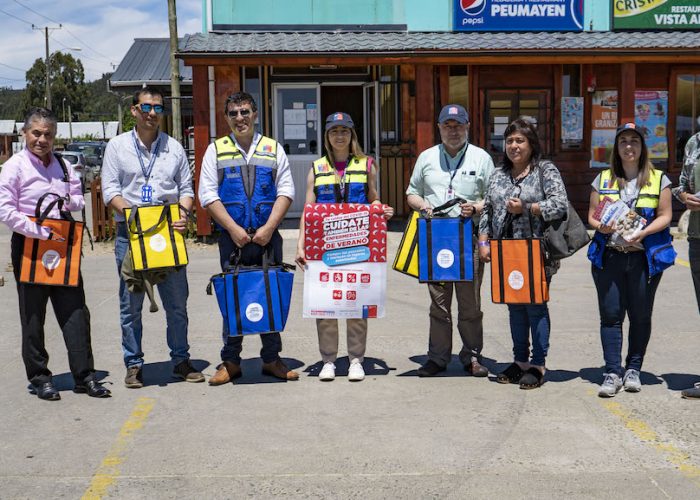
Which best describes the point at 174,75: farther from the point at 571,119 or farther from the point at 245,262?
the point at 245,262

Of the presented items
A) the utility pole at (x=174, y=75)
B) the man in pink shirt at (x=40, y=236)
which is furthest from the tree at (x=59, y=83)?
the man in pink shirt at (x=40, y=236)

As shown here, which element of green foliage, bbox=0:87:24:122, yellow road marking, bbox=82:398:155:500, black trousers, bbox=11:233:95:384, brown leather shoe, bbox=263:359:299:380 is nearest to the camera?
yellow road marking, bbox=82:398:155:500

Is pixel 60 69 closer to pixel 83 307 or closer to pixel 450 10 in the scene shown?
pixel 450 10

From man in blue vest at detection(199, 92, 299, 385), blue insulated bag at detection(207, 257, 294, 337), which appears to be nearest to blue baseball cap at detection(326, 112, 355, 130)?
man in blue vest at detection(199, 92, 299, 385)

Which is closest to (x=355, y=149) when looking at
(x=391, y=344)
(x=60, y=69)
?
(x=391, y=344)

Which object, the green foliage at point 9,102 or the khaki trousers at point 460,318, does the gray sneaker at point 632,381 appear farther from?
the green foliage at point 9,102

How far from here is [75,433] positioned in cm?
511

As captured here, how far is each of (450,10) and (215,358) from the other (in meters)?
10.1

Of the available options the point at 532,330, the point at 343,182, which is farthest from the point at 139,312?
the point at 532,330

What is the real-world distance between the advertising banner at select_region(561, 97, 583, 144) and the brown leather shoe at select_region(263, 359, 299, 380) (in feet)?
34.4

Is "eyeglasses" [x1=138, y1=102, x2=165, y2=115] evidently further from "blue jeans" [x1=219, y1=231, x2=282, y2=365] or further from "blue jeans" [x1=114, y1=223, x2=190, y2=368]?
"blue jeans" [x1=219, y1=231, x2=282, y2=365]

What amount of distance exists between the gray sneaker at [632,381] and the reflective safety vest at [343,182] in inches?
85.3

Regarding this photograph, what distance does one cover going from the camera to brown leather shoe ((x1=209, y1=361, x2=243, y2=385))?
6.11 metres

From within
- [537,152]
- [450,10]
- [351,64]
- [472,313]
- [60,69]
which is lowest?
[472,313]
